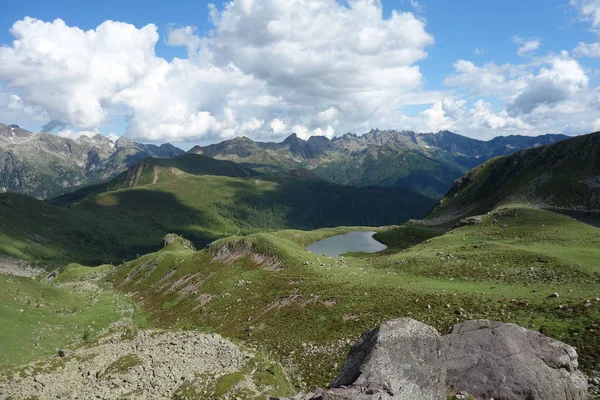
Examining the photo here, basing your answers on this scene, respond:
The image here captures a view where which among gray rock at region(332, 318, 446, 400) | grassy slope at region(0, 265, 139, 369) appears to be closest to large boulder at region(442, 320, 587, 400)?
gray rock at region(332, 318, 446, 400)

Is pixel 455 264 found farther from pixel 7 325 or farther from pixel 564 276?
pixel 7 325

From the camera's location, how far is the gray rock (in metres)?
19.7

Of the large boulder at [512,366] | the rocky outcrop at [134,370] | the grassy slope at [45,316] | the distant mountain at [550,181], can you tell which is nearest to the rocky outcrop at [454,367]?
the large boulder at [512,366]

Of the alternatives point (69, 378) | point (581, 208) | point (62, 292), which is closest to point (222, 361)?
point (69, 378)

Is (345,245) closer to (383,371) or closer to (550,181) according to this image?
(550,181)

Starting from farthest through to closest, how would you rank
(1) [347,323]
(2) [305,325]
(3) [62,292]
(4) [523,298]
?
(3) [62,292] → (2) [305,325] → (1) [347,323] → (4) [523,298]

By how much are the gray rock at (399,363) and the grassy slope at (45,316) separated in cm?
4219

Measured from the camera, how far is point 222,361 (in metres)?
38.9

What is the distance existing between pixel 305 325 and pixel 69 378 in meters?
25.4

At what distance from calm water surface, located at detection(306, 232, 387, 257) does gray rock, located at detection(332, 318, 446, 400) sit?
259ft

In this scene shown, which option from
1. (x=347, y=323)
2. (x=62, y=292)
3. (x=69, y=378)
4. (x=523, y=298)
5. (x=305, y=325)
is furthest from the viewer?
(x=62, y=292)

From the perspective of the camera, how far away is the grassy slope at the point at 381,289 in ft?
120

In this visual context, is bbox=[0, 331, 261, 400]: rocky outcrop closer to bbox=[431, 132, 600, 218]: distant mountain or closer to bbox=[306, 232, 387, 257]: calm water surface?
bbox=[306, 232, 387, 257]: calm water surface

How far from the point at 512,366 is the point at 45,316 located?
70.4 metres
